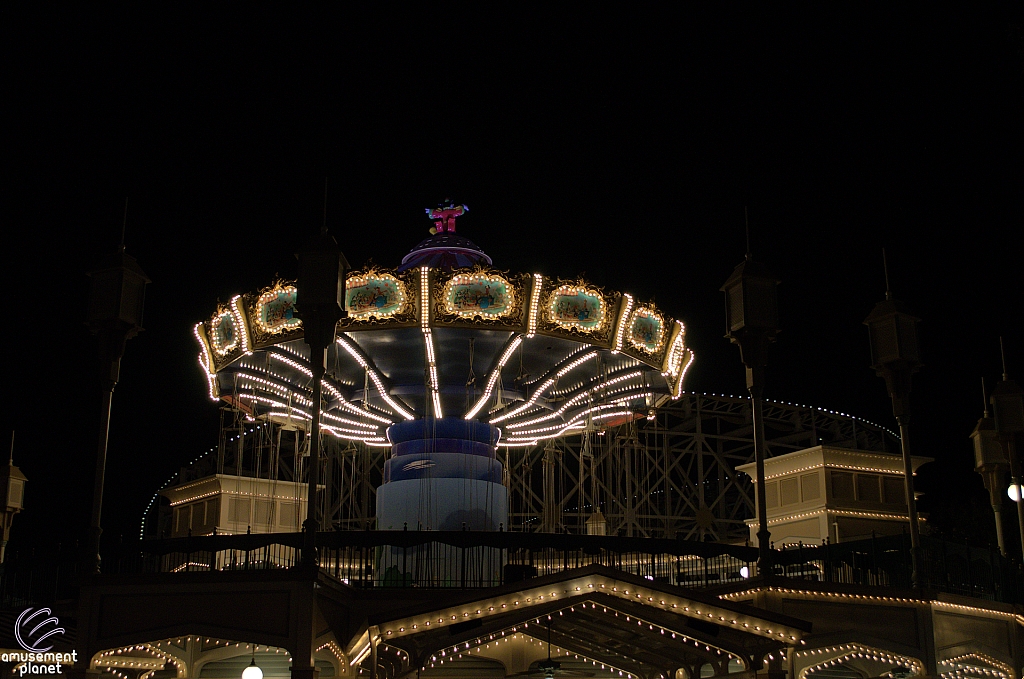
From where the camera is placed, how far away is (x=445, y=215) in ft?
83.0

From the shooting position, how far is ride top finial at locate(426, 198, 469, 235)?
25.2 meters

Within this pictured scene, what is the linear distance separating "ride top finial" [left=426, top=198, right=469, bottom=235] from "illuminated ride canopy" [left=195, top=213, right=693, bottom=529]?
0.06 metres

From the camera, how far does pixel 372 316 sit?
2106 centimetres

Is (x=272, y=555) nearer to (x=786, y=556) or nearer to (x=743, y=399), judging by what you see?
(x=786, y=556)

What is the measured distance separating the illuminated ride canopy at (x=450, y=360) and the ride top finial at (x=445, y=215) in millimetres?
57

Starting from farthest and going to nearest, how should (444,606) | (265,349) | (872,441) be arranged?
(872,441) → (265,349) → (444,606)

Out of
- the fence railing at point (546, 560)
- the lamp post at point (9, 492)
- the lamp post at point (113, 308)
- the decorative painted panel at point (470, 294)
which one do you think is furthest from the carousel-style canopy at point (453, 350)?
the lamp post at point (9, 492)

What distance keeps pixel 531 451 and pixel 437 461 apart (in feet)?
82.1

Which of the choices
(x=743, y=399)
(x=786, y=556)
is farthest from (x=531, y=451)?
(x=786, y=556)

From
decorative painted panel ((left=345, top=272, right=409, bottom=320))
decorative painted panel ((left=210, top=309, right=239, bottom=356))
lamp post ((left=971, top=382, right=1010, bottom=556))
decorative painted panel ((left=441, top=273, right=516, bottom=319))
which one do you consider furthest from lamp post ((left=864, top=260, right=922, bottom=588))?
decorative painted panel ((left=210, top=309, right=239, bottom=356))

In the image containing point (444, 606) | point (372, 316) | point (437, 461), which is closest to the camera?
point (444, 606)

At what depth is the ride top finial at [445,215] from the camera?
993 inches

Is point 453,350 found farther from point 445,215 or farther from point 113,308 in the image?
point 113,308

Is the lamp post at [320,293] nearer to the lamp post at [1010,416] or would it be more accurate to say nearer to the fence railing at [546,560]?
the fence railing at [546,560]
